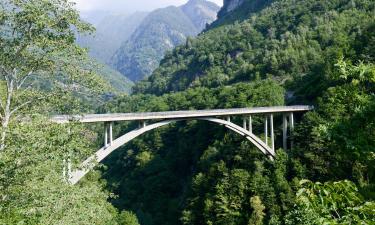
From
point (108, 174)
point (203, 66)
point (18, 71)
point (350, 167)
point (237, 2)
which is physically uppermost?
point (237, 2)

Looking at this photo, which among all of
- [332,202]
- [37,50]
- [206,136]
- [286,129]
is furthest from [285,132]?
[332,202]

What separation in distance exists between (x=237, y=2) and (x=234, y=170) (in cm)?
15784

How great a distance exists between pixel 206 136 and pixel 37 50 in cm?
4406

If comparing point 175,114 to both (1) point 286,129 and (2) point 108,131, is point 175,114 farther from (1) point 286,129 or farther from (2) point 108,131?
(1) point 286,129

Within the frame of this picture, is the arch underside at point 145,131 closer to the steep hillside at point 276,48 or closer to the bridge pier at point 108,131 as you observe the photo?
the bridge pier at point 108,131

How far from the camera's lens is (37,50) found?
1184 centimetres

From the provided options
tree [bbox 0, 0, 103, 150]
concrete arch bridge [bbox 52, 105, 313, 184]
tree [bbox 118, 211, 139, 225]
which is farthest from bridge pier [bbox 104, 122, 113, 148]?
tree [bbox 118, 211, 139, 225]

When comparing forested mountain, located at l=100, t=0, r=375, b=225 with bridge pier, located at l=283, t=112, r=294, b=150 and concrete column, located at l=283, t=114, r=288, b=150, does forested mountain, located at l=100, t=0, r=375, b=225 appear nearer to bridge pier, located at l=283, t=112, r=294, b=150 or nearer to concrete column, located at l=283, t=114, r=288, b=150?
bridge pier, located at l=283, t=112, r=294, b=150

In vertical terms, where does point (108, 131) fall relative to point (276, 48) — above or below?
below

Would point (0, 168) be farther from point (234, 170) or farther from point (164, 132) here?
point (164, 132)

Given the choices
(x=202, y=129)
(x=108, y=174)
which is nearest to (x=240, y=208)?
(x=202, y=129)

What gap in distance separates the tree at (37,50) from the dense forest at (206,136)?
0.04 m

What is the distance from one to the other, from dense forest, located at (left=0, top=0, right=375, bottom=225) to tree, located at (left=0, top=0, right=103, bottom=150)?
4cm

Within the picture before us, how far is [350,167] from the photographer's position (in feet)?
105
